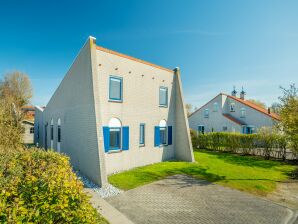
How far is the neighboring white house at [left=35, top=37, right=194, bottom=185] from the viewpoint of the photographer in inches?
447

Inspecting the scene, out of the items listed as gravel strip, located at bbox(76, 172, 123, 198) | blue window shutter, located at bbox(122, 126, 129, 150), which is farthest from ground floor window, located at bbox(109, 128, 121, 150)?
gravel strip, located at bbox(76, 172, 123, 198)

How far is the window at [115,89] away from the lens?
12.9 meters

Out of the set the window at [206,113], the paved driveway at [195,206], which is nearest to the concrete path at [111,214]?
the paved driveway at [195,206]

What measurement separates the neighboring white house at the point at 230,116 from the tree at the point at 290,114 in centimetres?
1959

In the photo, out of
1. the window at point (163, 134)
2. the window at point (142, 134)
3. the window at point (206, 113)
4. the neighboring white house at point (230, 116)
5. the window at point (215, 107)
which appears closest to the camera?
the window at point (142, 134)

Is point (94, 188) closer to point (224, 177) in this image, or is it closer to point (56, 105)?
point (224, 177)

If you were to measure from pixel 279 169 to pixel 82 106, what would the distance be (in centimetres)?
1642

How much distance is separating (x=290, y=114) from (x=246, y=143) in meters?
9.89

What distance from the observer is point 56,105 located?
18.8m

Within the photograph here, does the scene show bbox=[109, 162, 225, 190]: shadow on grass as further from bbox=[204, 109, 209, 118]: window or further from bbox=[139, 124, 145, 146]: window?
bbox=[204, 109, 209, 118]: window

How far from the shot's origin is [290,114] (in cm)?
1209

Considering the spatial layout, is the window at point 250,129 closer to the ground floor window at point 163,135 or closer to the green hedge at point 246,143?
the green hedge at point 246,143

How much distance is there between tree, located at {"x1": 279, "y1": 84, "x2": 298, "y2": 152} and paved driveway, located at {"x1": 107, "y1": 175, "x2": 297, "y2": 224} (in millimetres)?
6227

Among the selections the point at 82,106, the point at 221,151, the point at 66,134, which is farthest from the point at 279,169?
the point at 66,134
